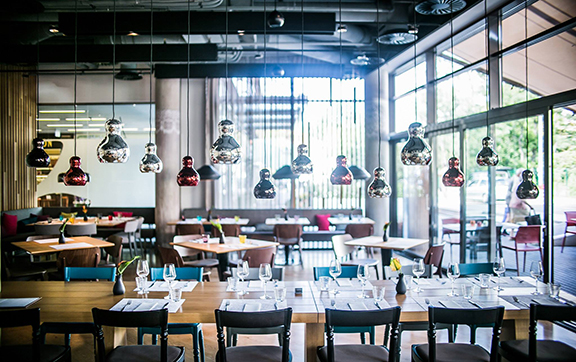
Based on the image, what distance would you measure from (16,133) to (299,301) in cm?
1077

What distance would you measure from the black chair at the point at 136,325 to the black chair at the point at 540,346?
2418mm

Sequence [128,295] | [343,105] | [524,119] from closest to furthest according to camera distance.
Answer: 1. [128,295]
2. [524,119]
3. [343,105]

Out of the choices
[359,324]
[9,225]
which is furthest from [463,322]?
[9,225]

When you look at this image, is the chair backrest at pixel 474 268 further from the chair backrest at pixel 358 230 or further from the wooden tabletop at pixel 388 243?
the chair backrest at pixel 358 230

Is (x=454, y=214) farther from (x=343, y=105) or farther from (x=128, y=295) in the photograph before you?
(x=128, y=295)

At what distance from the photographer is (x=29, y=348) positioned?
3.10 metres

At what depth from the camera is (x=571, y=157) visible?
16.7 feet

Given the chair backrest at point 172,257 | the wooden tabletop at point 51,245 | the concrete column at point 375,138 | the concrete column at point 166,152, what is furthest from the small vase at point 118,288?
the concrete column at point 375,138

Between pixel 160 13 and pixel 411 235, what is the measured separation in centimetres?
727

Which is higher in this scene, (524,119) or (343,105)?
(343,105)

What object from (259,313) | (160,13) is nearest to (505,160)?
(259,313)

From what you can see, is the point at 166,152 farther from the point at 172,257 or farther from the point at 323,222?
the point at 172,257

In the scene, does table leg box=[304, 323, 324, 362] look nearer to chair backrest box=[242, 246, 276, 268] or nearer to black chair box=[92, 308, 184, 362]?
black chair box=[92, 308, 184, 362]

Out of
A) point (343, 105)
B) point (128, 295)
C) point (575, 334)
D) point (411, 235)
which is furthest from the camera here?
point (343, 105)
